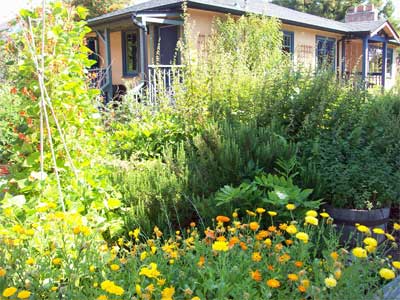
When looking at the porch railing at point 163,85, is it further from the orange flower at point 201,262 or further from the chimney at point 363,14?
the chimney at point 363,14

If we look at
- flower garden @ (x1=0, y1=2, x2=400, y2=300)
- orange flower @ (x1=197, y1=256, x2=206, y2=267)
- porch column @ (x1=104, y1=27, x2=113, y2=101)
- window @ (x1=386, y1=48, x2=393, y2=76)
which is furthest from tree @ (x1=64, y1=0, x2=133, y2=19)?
orange flower @ (x1=197, y1=256, x2=206, y2=267)

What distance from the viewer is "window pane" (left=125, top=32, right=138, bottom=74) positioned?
14.3m

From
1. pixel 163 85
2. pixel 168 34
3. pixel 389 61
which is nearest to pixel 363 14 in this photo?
pixel 389 61

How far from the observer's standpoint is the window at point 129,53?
1433 centimetres

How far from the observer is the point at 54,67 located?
10.3 feet

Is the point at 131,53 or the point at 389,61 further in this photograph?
the point at 389,61

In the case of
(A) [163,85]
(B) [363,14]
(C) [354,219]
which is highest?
(B) [363,14]

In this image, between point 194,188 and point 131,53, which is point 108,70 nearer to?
point 131,53

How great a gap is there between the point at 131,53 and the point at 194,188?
465 inches

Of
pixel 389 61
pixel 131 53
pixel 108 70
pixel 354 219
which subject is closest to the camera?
pixel 354 219

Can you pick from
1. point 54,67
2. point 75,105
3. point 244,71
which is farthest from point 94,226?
→ point 244,71

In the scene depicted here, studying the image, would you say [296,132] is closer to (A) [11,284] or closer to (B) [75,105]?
(B) [75,105]

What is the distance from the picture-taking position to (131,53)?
570 inches

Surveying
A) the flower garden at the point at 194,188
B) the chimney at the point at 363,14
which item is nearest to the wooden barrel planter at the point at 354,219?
the flower garden at the point at 194,188
